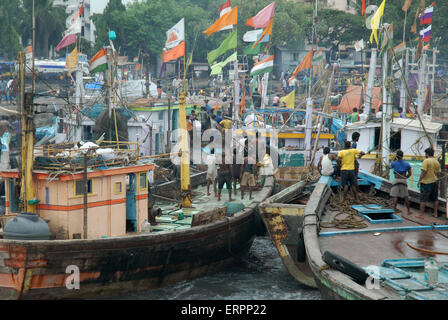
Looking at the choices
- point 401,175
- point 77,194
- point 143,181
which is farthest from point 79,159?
point 401,175

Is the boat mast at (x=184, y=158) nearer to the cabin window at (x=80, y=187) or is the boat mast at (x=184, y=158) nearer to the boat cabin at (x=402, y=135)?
the cabin window at (x=80, y=187)

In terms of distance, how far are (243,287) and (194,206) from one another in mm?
3383

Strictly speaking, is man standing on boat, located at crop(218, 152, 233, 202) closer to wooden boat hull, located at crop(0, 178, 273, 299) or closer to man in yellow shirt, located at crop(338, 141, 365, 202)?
wooden boat hull, located at crop(0, 178, 273, 299)

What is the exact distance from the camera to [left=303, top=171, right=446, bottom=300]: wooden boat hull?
398 inches

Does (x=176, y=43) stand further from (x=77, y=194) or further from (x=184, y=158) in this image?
(x=77, y=194)

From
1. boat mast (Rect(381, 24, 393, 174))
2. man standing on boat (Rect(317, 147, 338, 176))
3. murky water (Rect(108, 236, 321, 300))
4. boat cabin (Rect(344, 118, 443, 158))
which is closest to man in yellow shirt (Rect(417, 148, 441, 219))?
man standing on boat (Rect(317, 147, 338, 176))

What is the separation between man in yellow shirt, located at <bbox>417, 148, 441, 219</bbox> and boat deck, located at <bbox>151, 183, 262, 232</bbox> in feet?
16.3

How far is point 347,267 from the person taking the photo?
1096 cm

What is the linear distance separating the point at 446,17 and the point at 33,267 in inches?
1822

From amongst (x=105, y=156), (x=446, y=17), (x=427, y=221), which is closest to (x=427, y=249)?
(x=427, y=221)

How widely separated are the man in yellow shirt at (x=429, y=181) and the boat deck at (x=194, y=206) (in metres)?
4.96

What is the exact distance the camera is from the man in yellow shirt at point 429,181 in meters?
15.5

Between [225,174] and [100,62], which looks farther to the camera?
[100,62]
